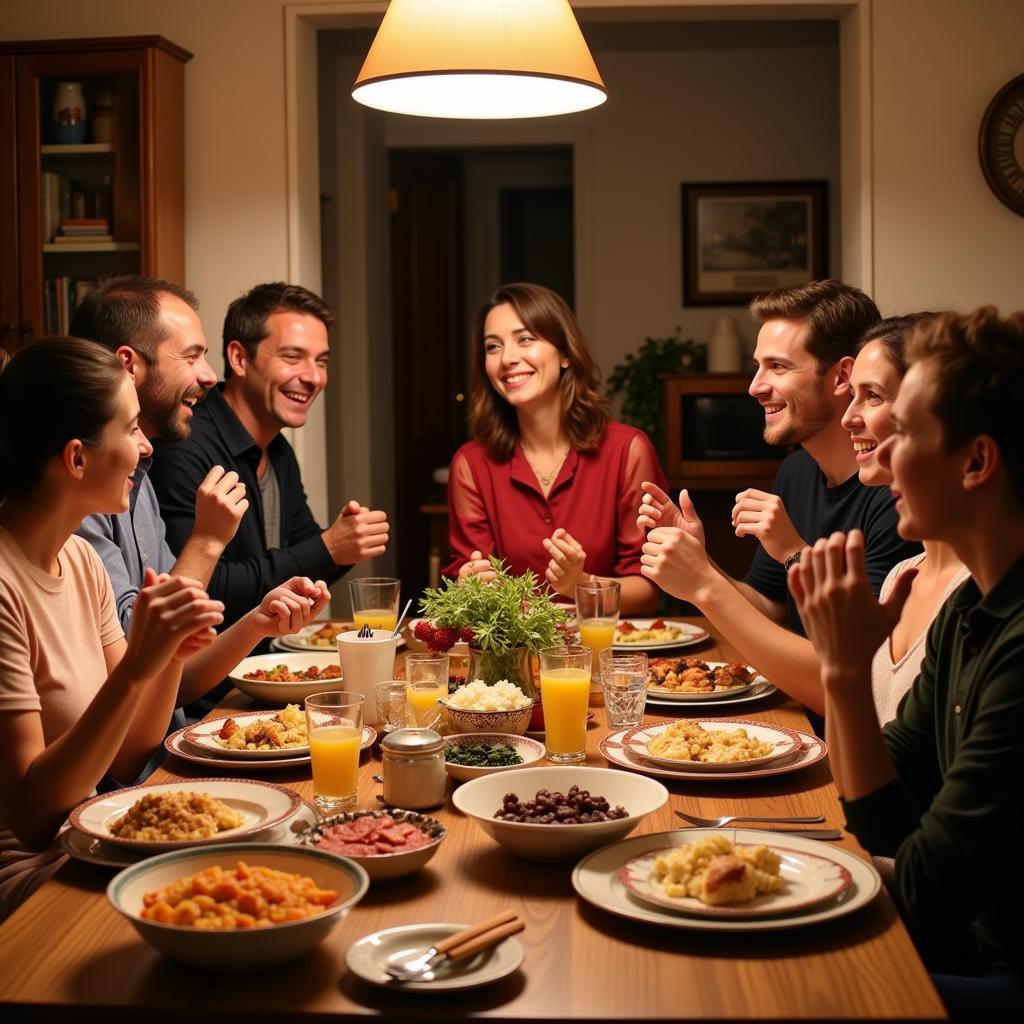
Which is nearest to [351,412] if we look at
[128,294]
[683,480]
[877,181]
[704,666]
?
[683,480]

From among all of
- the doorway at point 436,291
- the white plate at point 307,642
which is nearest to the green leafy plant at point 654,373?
the doorway at point 436,291

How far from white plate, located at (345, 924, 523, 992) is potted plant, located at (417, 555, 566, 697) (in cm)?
81

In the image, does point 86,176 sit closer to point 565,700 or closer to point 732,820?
point 565,700

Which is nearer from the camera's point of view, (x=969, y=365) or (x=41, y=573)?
(x=969, y=365)

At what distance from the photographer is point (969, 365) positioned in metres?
1.39

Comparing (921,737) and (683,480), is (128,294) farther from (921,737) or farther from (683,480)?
(683,480)

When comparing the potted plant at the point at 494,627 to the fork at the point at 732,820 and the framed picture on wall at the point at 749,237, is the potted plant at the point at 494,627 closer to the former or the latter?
the fork at the point at 732,820

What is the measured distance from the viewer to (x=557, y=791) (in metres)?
1.65

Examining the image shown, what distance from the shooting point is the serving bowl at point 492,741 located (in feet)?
5.86

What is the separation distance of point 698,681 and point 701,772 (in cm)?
49

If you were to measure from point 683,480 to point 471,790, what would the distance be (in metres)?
4.19

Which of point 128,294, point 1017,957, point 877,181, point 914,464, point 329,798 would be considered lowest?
point 1017,957

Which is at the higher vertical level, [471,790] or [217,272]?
[217,272]

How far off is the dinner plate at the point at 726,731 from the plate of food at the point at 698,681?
0.33ft
